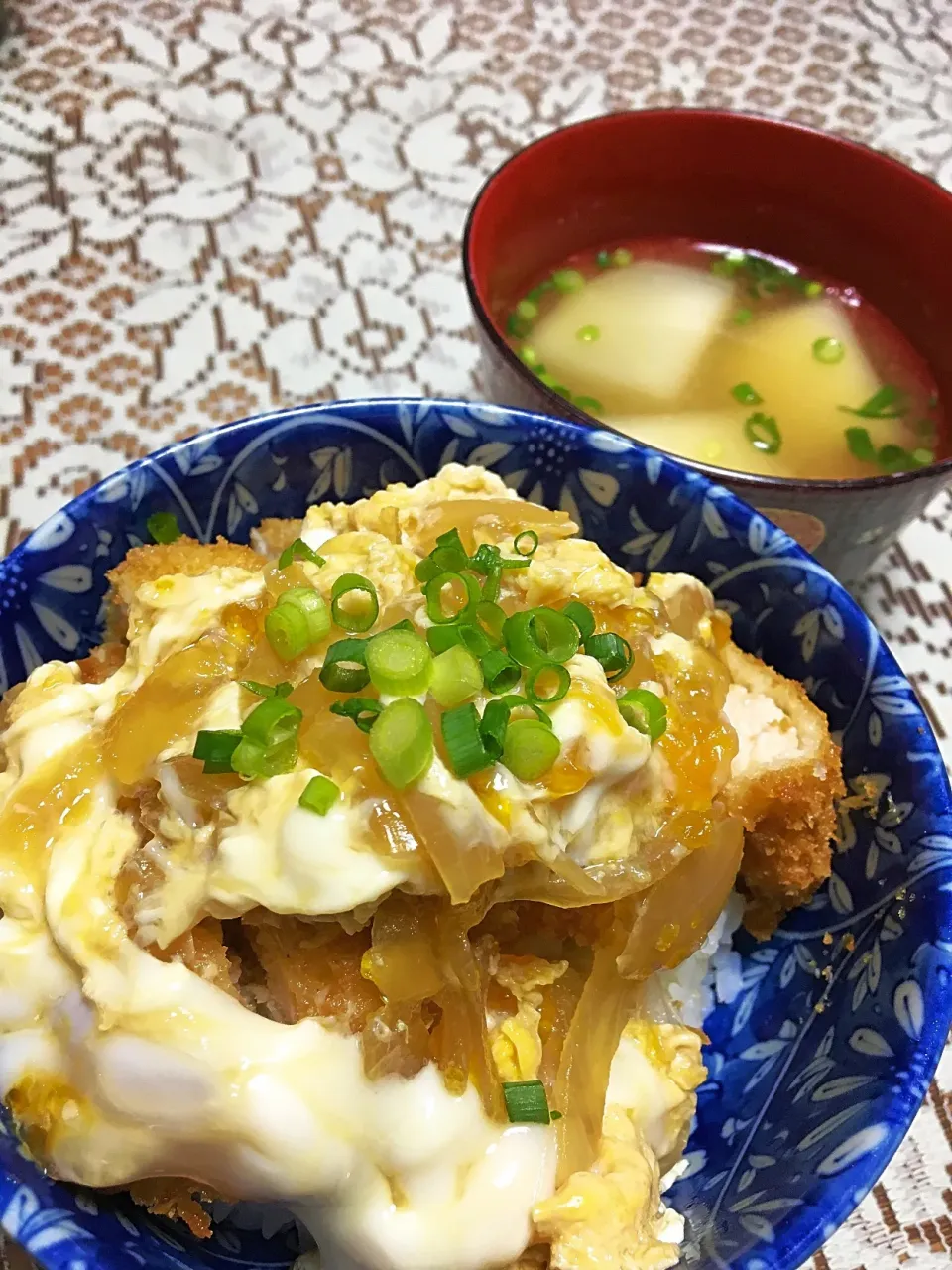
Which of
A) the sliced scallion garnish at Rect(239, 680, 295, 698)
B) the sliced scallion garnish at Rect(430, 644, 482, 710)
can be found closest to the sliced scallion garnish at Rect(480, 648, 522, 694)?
the sliced scallion garnish at Rect(430, 644, 482, 710)

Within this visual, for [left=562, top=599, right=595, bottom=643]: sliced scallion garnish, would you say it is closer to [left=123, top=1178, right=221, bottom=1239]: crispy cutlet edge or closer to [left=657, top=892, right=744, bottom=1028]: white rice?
[left=657, top=892, right=744, bottom=1028]: white rice

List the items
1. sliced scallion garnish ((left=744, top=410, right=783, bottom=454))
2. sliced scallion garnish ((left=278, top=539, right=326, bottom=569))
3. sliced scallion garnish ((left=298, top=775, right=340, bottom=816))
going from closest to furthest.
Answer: sliced scallion garnish ((left=298, top=775, right=340, bottom=816))
sliced scallion garnish ((left=278, top=539, right=326, bottom=569))
sliced scallion garnish ((left=744, top=410, right=783, bottom=454))

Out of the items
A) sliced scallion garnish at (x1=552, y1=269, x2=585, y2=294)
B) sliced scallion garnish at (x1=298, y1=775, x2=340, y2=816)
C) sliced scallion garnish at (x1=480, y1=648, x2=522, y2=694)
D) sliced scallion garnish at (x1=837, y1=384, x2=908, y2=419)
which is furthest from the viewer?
sliced scallion garnish at (x1=552, y1=269, x2=585, y2=294)

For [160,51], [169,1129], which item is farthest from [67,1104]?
[160,51]

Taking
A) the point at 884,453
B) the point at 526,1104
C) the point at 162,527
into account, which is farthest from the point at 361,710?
the point at 884,453

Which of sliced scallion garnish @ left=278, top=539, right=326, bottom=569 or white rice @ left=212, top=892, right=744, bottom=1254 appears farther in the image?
sliced scallion garnish @ left=278, top=539, right=326, bottom=569

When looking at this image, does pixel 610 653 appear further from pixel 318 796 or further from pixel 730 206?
pixel 730 206

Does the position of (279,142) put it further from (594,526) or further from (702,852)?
(702,852)

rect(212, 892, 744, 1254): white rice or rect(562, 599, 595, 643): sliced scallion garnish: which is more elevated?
rect(562, 599, 595, 643): sliced scallion garnish
